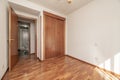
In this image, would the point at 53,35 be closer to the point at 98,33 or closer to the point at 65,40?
the point at 65,40

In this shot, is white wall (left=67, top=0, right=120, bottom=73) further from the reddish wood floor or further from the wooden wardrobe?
the wooden wardrobe

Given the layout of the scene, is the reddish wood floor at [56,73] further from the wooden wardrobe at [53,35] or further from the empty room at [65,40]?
the wooden wardrobe at [53,35]

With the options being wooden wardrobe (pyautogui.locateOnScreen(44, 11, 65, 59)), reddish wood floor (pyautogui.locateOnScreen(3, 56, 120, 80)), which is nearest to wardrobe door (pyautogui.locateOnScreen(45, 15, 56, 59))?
wooden wardrobe (pyautogui.locateOnScreen(44, 11, 65, 59))

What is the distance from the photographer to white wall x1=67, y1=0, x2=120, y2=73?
2.26 m

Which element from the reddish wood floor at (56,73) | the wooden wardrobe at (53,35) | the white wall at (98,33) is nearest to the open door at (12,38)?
the reddish wood floor at (56,73)

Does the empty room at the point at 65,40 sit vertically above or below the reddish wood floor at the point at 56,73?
above

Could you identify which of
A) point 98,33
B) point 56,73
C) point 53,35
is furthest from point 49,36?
point 98,33

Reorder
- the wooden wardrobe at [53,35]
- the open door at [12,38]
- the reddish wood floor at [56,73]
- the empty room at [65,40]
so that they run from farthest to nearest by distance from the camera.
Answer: the wooden wardrobe at [53,35]
the open door at [12,38]
the empty room at [65,40]
the reddish wood floor at [56,73]

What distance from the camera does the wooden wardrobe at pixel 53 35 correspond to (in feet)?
11.9

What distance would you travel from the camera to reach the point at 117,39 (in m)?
2.19

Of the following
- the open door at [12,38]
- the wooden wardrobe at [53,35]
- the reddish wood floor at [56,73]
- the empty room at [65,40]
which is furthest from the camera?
the wooden wardrobe at [53,35]

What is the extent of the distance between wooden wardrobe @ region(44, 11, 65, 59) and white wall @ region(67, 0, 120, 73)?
713 millimetres

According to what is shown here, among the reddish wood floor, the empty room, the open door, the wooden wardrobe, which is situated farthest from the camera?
the wooden wardrobe

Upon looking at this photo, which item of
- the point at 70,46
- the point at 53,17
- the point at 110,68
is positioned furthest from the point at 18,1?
the point at 110,68
